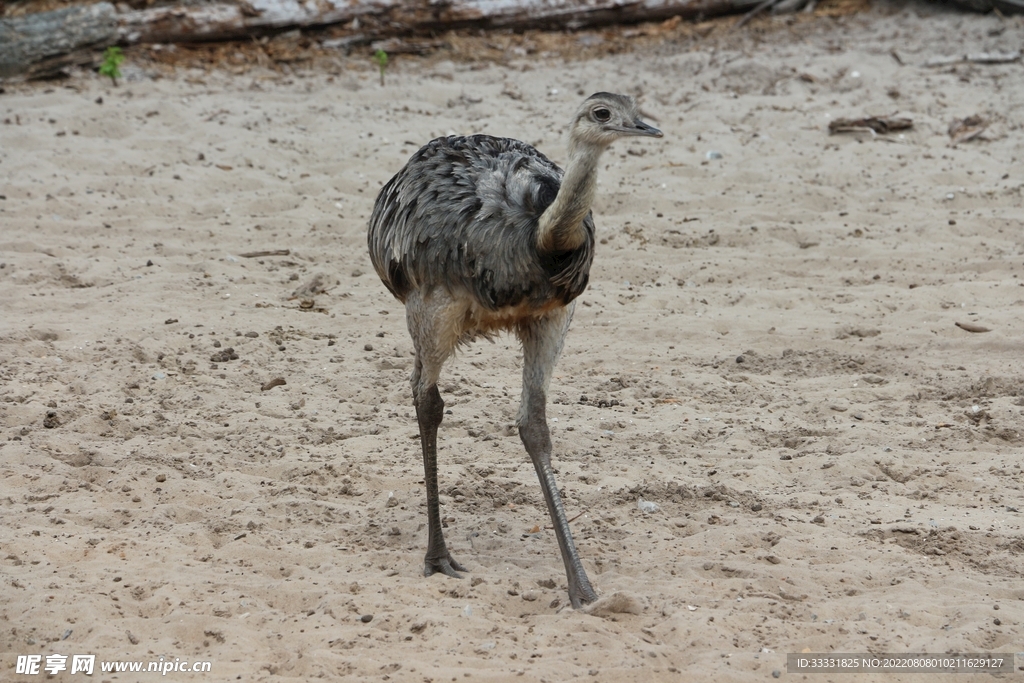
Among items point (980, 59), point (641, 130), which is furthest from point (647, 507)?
point (980, 59)

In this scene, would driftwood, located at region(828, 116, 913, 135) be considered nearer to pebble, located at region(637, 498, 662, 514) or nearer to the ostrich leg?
pebble, located at region(637, 498, 662, 514)

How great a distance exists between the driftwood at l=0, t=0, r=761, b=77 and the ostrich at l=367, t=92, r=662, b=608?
6.45 m

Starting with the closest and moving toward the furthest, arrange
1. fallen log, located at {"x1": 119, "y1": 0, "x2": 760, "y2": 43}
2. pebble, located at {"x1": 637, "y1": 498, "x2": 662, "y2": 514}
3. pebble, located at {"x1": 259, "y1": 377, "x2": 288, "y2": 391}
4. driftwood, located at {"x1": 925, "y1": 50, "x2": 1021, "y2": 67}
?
1. pebble, located at {"x1": 637, "y1": 498, "x2": 662, "y2": 514}
2. pebble, located at {"x1": 259, "y1": 377, "x2": 288, "y2": 391}
3. driftwood, located at {"x1": 925, "y1": 50, "x2": 1021, "y2": 67}
4. fallen log, located at {"x1": 119, "y1": 0, "x2": 760, "y2": 43}

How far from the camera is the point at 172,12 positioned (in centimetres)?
1045

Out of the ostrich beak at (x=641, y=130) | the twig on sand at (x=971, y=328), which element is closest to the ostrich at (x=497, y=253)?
the ostrich beak at (x=641, y=130)

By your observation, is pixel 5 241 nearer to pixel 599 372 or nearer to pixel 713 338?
pixel 599 372

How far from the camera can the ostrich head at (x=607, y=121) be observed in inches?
148

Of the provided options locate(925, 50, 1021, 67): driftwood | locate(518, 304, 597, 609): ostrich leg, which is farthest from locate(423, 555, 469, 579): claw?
locate(925, 50, 1021, 67): driftwood

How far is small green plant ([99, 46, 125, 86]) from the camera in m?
9.71

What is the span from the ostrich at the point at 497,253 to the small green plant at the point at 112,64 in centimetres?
592

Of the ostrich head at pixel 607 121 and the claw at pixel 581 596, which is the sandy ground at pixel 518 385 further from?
the ostrich head at pixel 607 121

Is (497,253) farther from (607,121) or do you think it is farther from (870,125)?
(870,125)

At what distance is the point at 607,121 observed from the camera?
12.3ft

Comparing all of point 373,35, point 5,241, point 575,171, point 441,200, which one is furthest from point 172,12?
point 575,171
